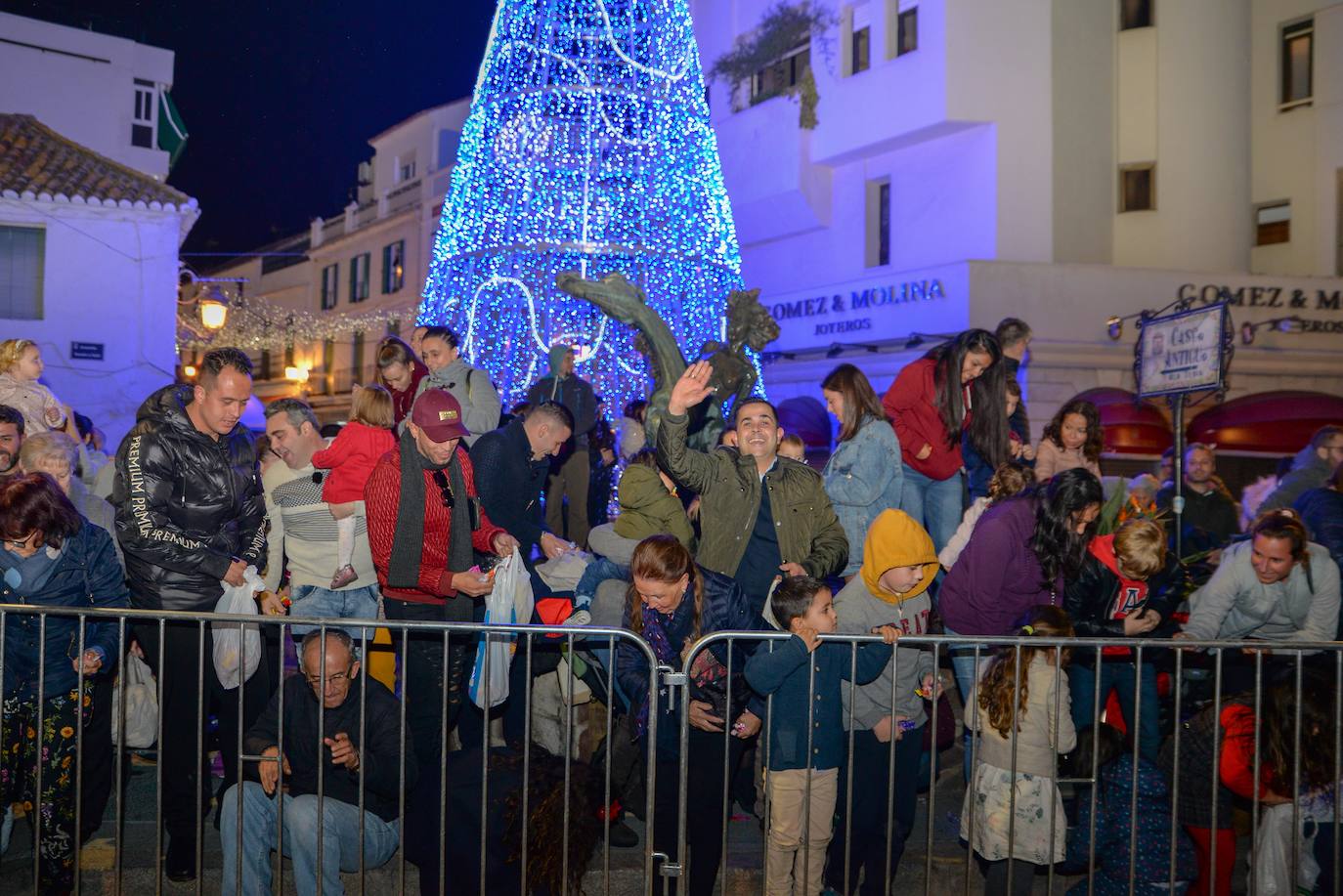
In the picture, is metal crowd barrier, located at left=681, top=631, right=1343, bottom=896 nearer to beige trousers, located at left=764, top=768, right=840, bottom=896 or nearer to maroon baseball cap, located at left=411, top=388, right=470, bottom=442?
beige trousers, located at left=764, top=768, right=840, bottom=896

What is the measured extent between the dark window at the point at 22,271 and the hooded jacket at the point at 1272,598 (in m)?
18.3

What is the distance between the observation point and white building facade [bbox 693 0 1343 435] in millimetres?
19641

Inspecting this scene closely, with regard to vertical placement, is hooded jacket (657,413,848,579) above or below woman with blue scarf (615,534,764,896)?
above

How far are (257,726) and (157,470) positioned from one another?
123 cm

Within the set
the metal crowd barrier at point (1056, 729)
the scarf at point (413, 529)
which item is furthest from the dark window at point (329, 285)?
the metal crowd barrier at point (1056, 729)

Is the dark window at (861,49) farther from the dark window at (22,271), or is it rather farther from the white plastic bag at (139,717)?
the white plastic bag at (139,717)

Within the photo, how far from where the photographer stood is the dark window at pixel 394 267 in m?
37.7

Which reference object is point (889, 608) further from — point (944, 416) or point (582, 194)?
point (582, 194)

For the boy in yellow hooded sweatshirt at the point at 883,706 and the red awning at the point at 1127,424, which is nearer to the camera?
the boy in yellow hooded sweatshirt at the point at 883,706

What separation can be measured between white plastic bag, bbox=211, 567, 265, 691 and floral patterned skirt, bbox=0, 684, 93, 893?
587mm

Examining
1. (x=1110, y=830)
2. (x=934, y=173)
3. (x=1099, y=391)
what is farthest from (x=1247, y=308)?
(x=1110, y=830)

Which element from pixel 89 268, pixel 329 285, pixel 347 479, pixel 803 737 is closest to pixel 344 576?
pixel 347 479

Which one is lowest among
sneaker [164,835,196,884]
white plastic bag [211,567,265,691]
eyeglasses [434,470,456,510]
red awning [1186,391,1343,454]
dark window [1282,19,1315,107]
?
sneaker [164,835,196,884]

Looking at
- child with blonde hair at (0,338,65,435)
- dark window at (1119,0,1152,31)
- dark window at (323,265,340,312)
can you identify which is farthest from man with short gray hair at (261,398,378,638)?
dark window at (323,265,340,312)
